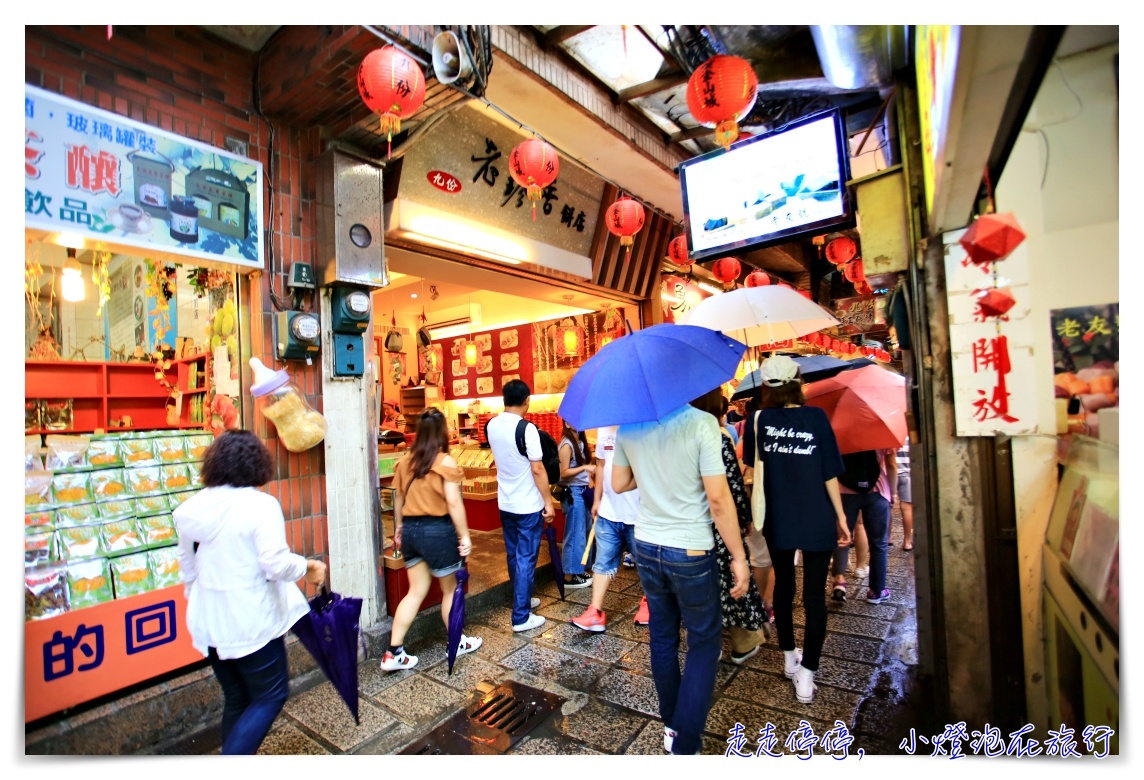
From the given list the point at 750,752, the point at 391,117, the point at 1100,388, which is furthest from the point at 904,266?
the point at 391,117

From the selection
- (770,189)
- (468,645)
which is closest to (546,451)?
(468,645)

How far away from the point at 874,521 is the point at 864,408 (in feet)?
3.51

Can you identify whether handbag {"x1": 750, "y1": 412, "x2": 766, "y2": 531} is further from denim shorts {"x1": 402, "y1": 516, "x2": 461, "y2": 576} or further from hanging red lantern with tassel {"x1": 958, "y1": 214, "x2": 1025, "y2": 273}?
denim shorts {"x1": 402, "y1": 516, "x2": 461, "y2": 576}

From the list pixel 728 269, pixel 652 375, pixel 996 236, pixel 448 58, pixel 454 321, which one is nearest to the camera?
pixel 996 236

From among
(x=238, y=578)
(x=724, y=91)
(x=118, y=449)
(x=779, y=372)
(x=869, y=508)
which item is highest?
(x=724, y=91)

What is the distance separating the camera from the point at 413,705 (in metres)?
3.57

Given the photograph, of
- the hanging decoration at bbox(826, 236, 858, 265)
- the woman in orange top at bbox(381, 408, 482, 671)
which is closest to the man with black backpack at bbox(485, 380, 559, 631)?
the woman in orange top at bbox(381, 408, 482, 671)

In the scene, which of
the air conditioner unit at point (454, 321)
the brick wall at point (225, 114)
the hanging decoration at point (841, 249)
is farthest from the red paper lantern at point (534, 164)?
the hanging decoration at point (841, 249)

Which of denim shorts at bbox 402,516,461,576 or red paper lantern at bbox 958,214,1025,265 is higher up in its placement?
red paper lantern at bbox 958,214,1025,265

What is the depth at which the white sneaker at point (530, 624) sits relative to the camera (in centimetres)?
468

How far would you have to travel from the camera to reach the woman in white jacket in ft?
8.20

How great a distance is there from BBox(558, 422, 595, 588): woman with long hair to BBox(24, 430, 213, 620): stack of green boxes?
3132 millimetres

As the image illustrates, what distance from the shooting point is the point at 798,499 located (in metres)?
3.44

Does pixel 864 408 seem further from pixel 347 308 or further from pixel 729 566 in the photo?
pixel 347 308
